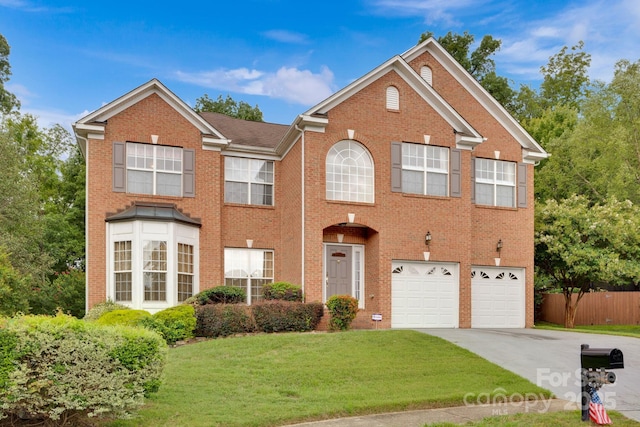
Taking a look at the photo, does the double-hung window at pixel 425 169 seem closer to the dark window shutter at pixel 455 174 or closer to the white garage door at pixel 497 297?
the dark window shutter at pixel 455 174

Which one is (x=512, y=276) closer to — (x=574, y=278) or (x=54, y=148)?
(x=574, y=278)

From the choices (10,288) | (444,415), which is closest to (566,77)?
(10,288)

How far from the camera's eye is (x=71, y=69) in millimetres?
26547

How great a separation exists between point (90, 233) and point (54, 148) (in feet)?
69.9

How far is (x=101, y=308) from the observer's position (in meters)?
18.7

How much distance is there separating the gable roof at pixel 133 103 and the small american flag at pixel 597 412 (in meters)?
15.1

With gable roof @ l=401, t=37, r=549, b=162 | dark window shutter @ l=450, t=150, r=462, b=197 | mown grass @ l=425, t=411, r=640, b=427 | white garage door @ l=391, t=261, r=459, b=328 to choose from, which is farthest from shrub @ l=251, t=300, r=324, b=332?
gable roof @ l=401, t=37, r=549, b=162

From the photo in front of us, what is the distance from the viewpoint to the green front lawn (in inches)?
373

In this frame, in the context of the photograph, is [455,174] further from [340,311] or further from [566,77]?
[566,77]

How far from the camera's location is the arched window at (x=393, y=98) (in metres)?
21.0

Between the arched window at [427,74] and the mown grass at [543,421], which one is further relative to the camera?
the arched window at [427,74]

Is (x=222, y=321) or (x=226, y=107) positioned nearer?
(x=222, y=321)

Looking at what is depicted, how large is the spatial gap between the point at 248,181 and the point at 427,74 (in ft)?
25.7

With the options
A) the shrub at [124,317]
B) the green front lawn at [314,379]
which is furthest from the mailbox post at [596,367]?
the shrub at [124,317]
